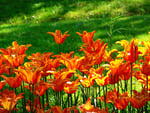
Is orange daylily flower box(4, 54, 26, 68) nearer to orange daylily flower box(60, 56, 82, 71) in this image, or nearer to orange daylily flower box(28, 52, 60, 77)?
orange daylily flower box(28, 52, 60, 77)

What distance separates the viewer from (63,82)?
6.01 feet

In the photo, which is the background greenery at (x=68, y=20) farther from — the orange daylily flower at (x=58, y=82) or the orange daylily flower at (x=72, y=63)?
the orange daylily flower at (x=58, y=82)

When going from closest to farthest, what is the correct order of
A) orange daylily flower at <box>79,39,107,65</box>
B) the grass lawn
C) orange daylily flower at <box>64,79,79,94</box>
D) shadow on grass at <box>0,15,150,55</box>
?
orange daylily flower at <box>64,79,79,94</box>
orange daylily flower at <box>79,39,107,65</box>
shadow on grass at <box>0,15,150,55</box>
the grass lawn

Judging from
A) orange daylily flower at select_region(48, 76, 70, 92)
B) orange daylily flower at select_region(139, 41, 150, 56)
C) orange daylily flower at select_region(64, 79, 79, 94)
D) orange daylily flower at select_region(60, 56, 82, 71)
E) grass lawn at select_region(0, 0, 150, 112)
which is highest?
grass lawn at select_region(0, 0, 150, 112)

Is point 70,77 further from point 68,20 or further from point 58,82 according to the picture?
point 68,20

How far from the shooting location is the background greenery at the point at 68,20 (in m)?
6.62

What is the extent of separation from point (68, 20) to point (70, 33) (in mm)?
1951

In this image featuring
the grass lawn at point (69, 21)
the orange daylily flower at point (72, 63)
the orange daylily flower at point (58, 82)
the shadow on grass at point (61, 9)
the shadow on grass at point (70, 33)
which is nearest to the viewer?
the orange daylily flower at point (58, 82)

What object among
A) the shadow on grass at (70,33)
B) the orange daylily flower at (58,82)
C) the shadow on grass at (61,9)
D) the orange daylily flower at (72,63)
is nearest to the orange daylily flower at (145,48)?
the orange daylily flower at (72,63)

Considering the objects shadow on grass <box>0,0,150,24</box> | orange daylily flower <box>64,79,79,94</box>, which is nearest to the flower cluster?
orange daylily flower <box>64,79,79,94</box>

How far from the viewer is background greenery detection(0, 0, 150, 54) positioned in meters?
6.62

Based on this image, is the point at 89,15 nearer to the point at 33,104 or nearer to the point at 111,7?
the point at 111,7

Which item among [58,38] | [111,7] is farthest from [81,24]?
[58,38]

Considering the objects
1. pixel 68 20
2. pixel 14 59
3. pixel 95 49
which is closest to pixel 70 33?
pixel 68 20
